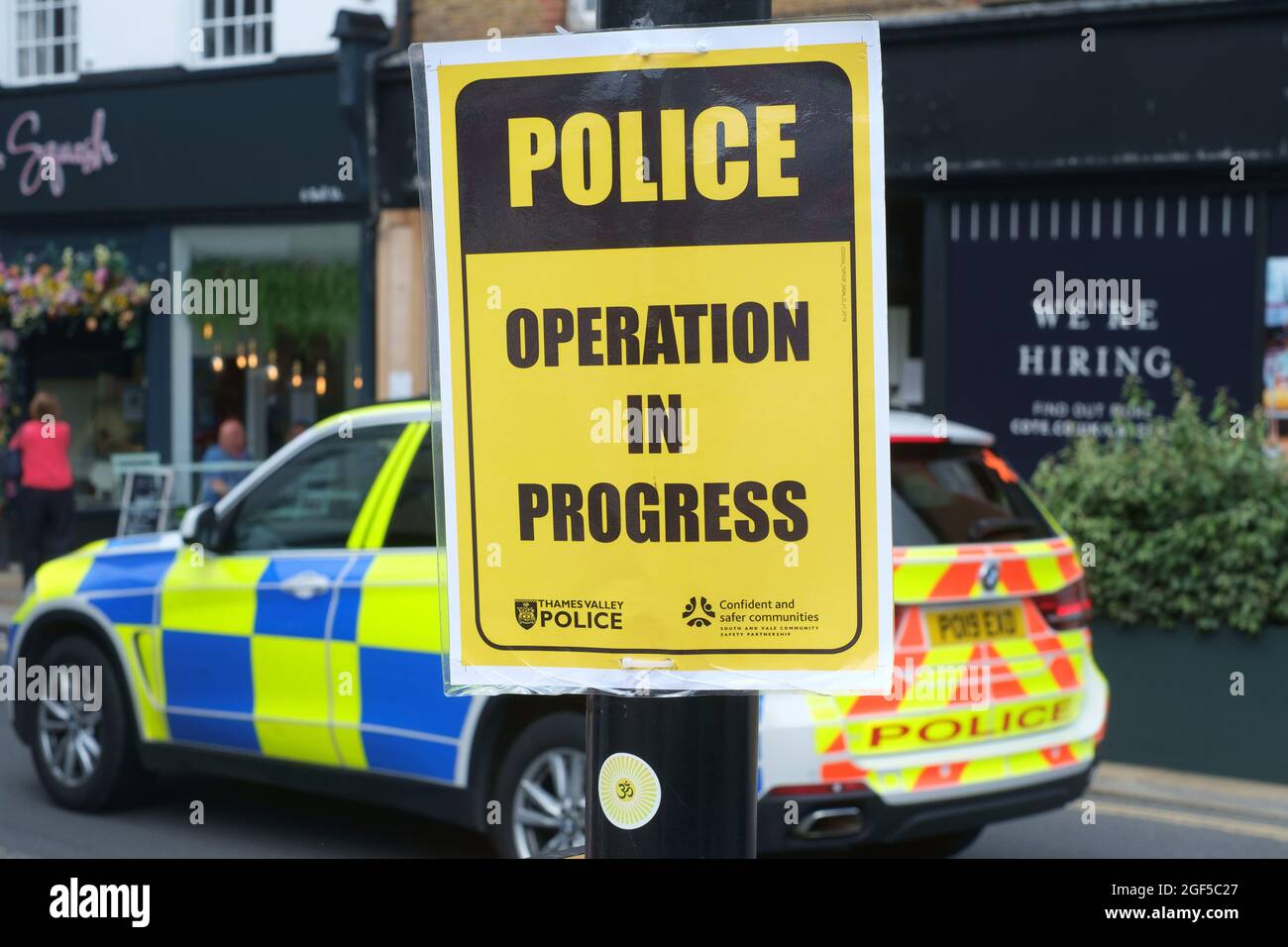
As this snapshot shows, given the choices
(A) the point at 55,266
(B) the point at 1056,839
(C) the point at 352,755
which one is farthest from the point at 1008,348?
(A) the point at 55,266

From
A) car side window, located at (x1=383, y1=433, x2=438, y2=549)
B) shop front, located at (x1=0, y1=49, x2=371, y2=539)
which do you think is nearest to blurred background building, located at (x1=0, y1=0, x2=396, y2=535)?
shop front, located at (x1=0, y1=49, x2=371, y2=539)

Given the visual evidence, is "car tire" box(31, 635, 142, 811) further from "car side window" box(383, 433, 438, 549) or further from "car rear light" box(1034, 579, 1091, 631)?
"car rear light" box(1034, 579, 1091, 631)

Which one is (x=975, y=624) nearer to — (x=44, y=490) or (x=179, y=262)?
(x=44, y=490)

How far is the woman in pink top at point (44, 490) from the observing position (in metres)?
14.2

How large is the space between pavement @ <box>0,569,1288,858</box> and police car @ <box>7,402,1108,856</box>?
0.28 m

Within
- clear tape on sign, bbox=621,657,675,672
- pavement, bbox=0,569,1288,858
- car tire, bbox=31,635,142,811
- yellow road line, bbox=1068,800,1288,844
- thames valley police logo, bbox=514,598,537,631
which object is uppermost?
thames valley police logo, bbox=514,598,537,631

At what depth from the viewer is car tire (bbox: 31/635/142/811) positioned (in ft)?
23.4

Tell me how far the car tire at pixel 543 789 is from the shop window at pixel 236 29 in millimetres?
11841

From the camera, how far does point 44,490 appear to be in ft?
46.8

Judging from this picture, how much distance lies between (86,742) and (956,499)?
388cm

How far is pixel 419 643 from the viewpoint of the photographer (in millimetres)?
5918

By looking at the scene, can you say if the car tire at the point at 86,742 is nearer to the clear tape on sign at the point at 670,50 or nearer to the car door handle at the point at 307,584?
the car door handle at the point at 307,584

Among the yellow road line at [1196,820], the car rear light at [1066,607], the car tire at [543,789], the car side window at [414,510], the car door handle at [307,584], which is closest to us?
the car tire at [543,789]

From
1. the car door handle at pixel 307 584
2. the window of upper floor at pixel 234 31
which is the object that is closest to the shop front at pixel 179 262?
the window of upper floor at pixel 234 31
